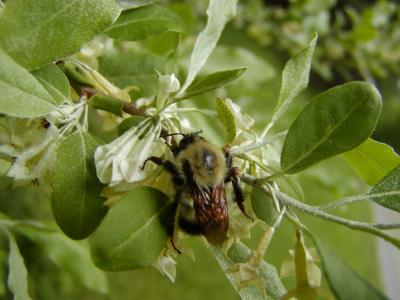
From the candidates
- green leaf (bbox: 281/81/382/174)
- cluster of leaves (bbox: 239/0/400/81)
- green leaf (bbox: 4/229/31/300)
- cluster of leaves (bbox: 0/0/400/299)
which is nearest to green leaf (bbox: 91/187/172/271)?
cluster of leaves (bbox: 0/0/400/299)

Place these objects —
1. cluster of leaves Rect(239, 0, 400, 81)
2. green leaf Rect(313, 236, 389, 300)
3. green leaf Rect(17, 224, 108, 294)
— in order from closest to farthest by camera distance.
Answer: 1. green leaf Rect(313, 236, 389, 300)
2. green leaf Rect(17, 224, 108, 294)
3. cluster of leaves Rect(239, 0, 400, 81)

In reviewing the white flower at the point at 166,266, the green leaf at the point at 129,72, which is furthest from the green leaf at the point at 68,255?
the white flower at the point at 166,266

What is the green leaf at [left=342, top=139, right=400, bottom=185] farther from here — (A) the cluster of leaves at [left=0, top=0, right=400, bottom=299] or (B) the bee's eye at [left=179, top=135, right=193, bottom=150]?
(B) the bee's eye at [left=179, top=135, right=193, bottom=150]

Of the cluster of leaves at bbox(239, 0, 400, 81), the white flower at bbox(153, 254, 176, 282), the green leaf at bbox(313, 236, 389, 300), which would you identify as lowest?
the cluster of leaves at bbox(239, 0, 400, 81)

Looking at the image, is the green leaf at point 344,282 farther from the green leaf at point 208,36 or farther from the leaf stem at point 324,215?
the green leaf at point 208,36

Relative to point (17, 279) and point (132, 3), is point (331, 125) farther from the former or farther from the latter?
point (17, 279)

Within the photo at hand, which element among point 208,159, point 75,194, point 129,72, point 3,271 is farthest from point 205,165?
point 3,271

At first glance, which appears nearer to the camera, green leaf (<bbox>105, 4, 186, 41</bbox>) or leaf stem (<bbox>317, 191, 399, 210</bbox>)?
leaf stem (<bbox>317, 191, 399, 210</bbox>)

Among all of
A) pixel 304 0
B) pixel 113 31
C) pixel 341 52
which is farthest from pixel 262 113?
pixel 113 31
